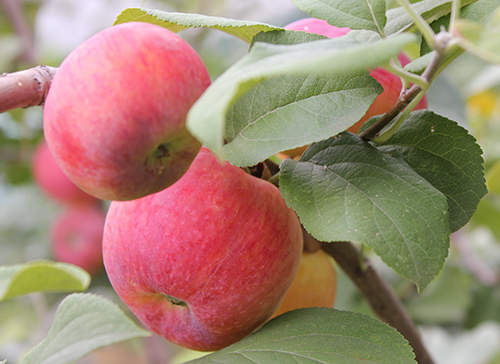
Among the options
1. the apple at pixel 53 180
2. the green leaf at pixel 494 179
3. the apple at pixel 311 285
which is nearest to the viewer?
the apple at pixel 311 285

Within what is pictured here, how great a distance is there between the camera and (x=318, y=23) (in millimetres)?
547

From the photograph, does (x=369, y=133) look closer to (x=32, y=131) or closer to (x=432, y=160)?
(x=432, y=160)

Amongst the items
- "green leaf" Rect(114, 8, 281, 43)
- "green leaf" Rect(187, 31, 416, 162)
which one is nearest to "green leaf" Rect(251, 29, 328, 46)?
"green leaf" Rect(114, 8, 281, 43)

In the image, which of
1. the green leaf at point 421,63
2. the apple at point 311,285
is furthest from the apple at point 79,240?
the green leaf at point 421,63

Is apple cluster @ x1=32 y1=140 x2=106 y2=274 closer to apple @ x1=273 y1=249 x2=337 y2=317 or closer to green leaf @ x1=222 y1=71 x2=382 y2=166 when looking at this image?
apple @ x1=273 y1=249 x2=337 y2=317

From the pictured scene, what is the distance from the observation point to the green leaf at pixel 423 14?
41cm

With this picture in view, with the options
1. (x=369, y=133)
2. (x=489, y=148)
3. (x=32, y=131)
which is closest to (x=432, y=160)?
(x=369, y=133)

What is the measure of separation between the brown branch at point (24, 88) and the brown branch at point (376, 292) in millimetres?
372

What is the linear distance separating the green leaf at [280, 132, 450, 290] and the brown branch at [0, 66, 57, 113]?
22 cm

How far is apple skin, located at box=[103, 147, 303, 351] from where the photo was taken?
400 millimetres

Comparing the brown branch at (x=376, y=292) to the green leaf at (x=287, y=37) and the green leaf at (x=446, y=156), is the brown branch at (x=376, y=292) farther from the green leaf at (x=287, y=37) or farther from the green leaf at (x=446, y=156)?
the green leaf at (x=287, y=37)

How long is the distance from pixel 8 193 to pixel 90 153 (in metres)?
1.46

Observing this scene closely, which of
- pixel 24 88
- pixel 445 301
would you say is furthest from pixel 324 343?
pixel 445 301

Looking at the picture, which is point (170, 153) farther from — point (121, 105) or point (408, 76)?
point (408, 76)
